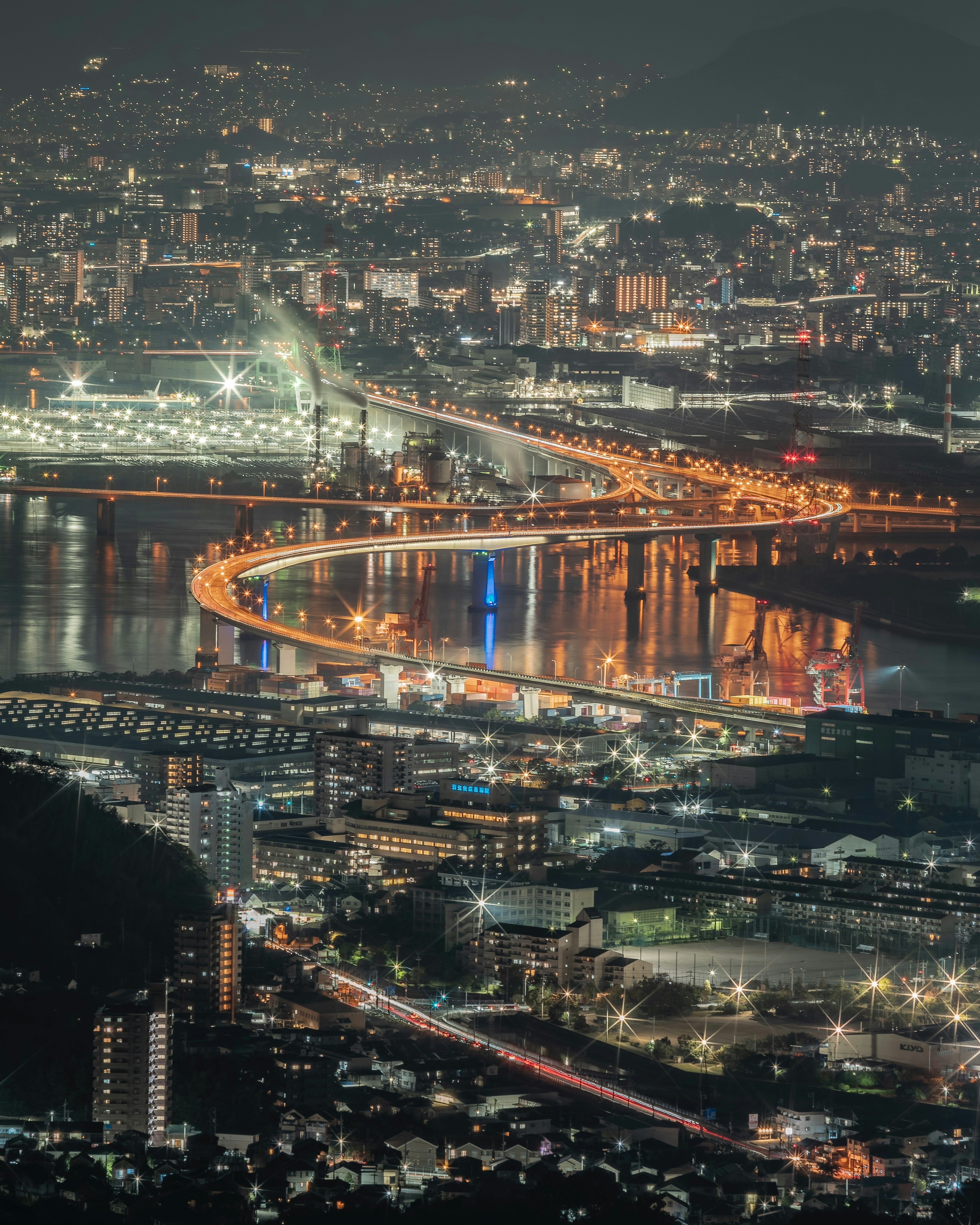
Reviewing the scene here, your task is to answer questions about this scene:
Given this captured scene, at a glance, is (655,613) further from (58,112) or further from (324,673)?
(58,112)

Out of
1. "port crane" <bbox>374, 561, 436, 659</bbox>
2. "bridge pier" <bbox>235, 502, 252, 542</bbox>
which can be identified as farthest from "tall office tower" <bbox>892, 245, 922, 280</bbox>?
"port crane" <bbox>374, 561, 436, 659</bbox>

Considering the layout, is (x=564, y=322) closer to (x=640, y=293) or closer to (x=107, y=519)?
(x=640, y=293)

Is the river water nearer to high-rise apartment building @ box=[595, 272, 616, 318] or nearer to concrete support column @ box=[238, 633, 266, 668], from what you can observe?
concrete support column @ box=[238, 633, 266, 668]

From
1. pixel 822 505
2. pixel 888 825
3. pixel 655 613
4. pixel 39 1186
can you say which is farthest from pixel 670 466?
pixel 39 1186

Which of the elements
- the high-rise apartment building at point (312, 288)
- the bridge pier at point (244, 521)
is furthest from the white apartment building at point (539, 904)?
the high-rise apartment building at point (312, 288)

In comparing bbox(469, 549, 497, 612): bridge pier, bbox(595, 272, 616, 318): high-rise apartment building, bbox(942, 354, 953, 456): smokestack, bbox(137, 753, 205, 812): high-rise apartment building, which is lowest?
bbox(469, 549, 497, 612): bridge pier

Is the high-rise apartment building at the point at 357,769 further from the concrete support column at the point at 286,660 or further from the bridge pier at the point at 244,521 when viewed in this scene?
the bridge pier at the point at 244,521
